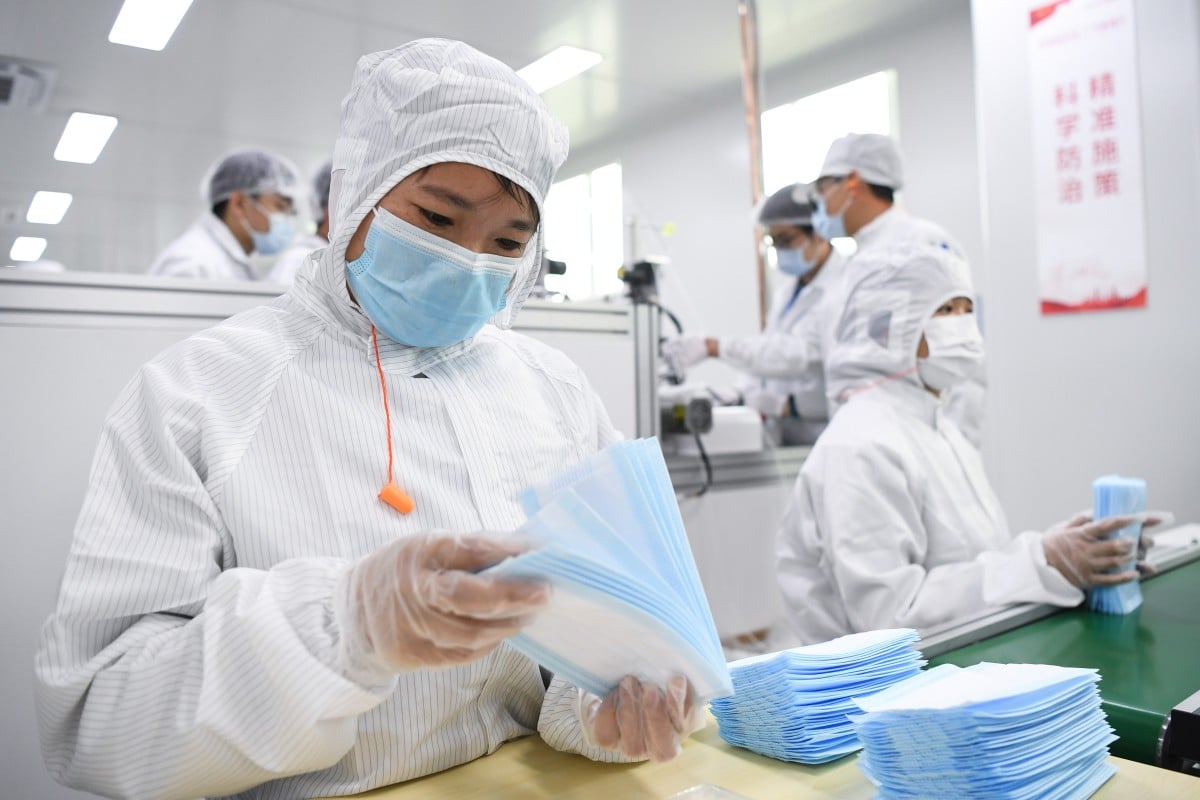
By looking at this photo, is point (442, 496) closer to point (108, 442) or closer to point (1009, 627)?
point (108, 442)

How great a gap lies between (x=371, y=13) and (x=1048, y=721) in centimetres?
447

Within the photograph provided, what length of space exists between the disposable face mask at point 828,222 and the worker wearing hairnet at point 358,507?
7.23 ft

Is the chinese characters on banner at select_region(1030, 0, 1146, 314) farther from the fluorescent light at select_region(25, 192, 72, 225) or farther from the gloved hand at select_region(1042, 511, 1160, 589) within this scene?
the fluorescent light at select_region(25, 192, 72, 225)

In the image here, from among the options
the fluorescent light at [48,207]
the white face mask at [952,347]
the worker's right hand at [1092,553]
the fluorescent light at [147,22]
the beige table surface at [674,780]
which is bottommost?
the beige table surface at [674,780]

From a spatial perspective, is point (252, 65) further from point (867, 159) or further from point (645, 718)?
point (645, 718)

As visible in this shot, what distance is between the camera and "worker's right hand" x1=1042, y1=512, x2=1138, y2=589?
1.45m

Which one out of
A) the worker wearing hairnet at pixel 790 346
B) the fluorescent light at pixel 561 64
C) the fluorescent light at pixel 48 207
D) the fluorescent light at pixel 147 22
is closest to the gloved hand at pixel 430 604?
the worker wearing hairnet at pixel 790 346

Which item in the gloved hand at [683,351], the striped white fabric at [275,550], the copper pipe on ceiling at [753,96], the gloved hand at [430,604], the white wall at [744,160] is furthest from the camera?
the white wall at [744,160]

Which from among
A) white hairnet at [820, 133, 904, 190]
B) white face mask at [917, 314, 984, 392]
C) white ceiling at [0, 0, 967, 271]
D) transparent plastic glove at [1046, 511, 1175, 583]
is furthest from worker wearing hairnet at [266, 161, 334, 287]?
transparent plastic glove at [1046, 511, 1175, 583]

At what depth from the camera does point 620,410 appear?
6.90 feet

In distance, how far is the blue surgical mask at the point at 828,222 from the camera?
3071mm

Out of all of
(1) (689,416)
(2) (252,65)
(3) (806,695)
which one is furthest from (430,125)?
(2) (252,65)

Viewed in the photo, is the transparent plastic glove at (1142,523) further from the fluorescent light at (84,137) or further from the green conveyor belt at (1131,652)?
the fluorescent light at (84,137)

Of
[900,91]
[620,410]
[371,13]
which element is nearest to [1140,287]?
[620,410]
